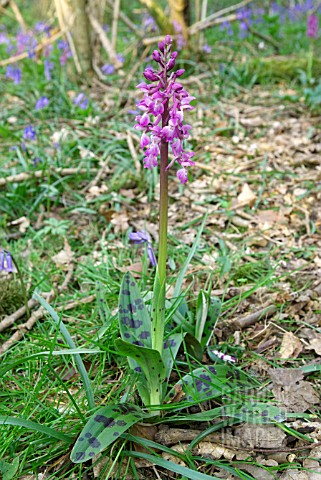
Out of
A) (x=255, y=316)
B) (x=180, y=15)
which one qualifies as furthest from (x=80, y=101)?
(x=255, y=316)

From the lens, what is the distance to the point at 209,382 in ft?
5.68

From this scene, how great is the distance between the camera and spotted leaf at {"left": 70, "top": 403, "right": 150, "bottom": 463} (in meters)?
1.51

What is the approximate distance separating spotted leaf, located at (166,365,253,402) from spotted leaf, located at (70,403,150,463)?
22 centimetres

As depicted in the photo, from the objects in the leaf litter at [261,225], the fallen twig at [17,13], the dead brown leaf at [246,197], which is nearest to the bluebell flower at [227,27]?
the leaf litter at [261,225]

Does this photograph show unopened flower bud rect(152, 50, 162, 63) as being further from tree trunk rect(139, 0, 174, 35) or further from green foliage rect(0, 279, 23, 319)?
tree trunk rect(139, 0, 174, 35)

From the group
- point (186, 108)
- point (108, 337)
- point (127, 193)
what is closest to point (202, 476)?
point (108, 337)

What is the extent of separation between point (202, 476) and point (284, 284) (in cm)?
133

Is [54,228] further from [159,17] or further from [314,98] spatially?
[159,17]

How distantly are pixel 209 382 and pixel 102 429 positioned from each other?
43 cm

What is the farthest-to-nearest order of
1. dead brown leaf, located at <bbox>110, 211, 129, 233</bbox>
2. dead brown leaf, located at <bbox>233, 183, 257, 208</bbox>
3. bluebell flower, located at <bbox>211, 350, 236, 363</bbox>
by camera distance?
dead brown leaf, located at <bbox>233, 183, 257, 208</bbox>, dead brown leaf, located at <bbox>110, 211, 129, 233</bbox>, bluebell flower, located at <bbox>211, 350, 236, 363</bbox>

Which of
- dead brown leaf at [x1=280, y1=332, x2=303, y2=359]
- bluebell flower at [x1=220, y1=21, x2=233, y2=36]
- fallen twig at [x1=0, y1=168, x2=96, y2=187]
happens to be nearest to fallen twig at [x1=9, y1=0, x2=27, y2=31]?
fallen twig at [x1=0, y1=168, x2=96, y2=187]

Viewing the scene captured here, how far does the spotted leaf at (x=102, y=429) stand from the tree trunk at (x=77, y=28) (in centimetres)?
459

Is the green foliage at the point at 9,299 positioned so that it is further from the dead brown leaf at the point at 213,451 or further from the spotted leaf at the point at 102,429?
the dead brown leaf at the point at 213,451

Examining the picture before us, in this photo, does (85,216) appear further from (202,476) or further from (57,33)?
(57,33)
